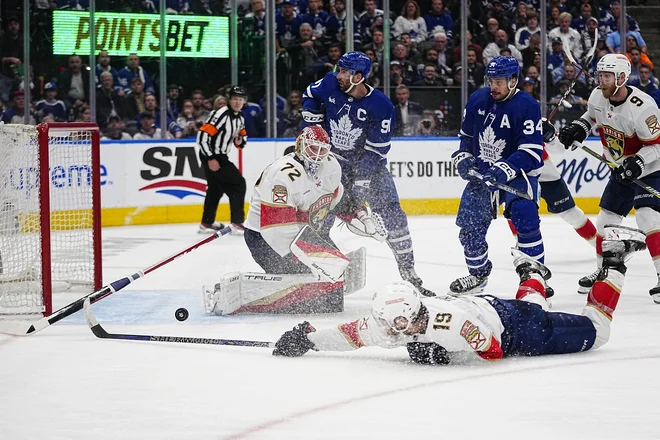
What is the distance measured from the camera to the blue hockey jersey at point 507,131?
476 cm

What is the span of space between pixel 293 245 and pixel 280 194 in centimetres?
23

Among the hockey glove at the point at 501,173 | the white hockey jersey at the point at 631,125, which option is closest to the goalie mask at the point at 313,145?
the hockey glove at the point at 501,173

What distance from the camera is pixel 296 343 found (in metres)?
3.70

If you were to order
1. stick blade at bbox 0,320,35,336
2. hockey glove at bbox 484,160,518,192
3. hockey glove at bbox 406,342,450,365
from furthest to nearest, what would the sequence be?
hockey glove at bbox 484,160,518,192, stick blade at bbox 0,320,35,336, hockey glove at bbox 406,342,450,365

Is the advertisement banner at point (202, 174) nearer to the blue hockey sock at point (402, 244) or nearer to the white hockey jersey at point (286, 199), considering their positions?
the blue hockey sock at point (402, 244)

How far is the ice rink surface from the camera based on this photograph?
2896 millimetres

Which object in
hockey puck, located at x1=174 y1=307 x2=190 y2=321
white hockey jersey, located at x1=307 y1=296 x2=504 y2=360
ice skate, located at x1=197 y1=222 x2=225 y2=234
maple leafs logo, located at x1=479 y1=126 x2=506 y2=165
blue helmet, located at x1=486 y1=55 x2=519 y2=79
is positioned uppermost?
blue helmet, located at x1=486 y1=55 x2=519 y2=79

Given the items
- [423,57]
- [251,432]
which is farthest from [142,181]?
[251,432]

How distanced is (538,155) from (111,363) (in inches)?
84.6

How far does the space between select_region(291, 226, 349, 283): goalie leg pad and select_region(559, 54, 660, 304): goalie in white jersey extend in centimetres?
146

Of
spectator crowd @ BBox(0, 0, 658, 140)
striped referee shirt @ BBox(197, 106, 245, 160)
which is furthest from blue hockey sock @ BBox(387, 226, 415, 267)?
spectator crowd @ BBox(0, 0, 658, 140)

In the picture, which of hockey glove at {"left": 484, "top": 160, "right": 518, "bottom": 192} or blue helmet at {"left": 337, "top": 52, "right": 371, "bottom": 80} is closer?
hockey glove at {"left": 484, "top": 160, "right": 518, "bottom": 192}

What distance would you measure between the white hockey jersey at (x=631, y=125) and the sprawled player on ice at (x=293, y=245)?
1.37m

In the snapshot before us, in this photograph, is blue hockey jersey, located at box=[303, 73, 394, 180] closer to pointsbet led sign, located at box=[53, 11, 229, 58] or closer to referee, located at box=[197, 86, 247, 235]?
referee, located at box=[197, 86, 247, 235]
